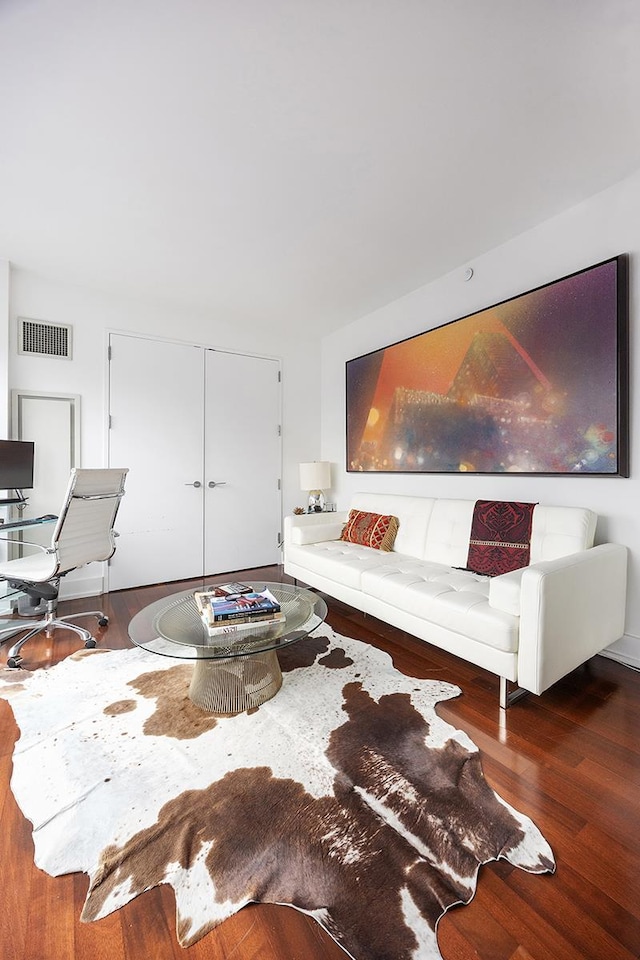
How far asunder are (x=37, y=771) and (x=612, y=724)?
7.79 ft

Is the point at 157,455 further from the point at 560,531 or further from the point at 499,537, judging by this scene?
the point at 560,531

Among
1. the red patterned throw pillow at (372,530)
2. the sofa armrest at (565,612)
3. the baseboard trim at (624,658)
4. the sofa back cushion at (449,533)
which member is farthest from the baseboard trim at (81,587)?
the baseboard trim at (624,658)

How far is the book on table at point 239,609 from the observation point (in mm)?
1917

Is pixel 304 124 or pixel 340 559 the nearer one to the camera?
pixel 304 124

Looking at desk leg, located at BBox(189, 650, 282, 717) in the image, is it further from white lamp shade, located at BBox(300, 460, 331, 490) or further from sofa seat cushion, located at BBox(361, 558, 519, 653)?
white lamp shade, located at BBox(300, 460, 331, 490)

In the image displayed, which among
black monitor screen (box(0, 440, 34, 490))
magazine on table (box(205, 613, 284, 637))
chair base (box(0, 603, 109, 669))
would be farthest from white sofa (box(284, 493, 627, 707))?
black monitor screen (box(0, 440, 34, 490))

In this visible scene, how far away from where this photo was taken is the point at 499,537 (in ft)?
8.73

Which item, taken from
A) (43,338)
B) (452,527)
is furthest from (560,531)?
(43,338)

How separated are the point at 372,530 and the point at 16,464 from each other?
2829 millimetres

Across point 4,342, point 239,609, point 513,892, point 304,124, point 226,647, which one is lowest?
point 513,892

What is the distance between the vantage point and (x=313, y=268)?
10.9 feet

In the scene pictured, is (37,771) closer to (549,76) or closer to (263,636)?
(263,636)

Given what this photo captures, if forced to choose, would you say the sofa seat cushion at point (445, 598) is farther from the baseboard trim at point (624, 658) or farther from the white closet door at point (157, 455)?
the white closet door at point (157, 455)

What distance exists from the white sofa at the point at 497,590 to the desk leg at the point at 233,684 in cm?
89
